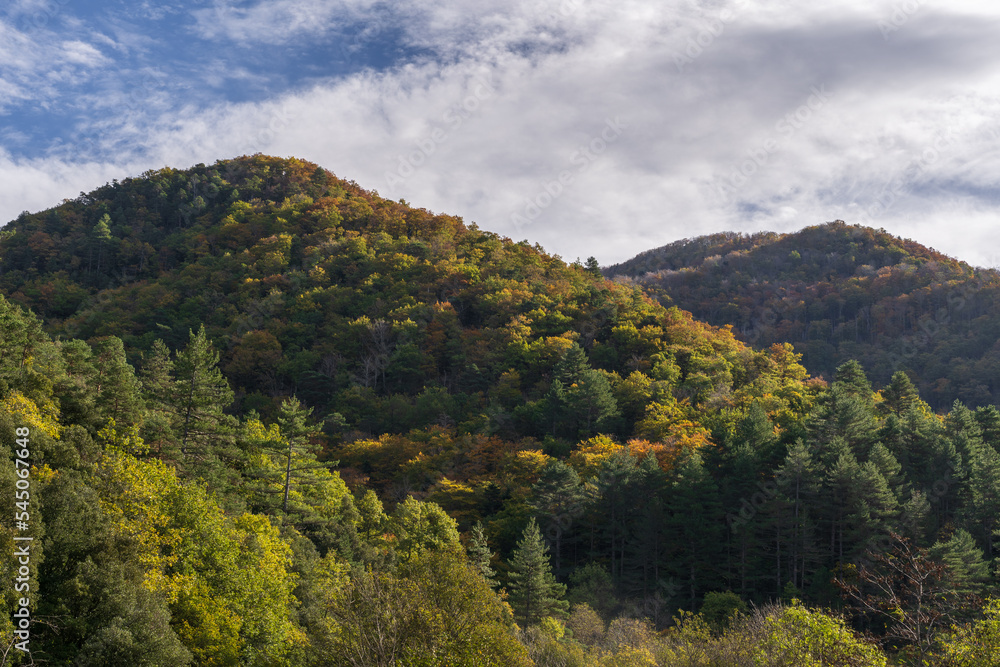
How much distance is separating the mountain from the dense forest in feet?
129

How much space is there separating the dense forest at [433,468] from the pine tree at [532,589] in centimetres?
17

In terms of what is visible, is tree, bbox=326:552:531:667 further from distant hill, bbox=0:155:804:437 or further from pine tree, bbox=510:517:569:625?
distant hill, bbox=0:155:804:437

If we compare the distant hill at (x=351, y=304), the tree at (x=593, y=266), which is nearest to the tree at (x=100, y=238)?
the distant hill at (x=351, y=304)

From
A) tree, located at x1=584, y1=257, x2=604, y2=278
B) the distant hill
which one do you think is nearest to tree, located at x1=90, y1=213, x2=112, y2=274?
the distant hill

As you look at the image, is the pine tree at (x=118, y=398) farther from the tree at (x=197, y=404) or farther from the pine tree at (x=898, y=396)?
the pine tree at (x=898, y=396)

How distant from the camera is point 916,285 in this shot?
431 ft

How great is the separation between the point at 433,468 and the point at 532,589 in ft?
63.0

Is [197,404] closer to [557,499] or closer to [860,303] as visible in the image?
[557,499]

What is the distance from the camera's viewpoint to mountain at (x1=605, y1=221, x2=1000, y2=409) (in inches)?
4090

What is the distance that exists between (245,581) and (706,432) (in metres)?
41.3

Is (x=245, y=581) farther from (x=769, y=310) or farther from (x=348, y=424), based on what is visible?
(x=769, y=310)

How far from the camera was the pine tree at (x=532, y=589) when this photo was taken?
38.8 metres

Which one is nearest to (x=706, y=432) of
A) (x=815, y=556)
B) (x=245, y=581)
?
(x=815, y=556)

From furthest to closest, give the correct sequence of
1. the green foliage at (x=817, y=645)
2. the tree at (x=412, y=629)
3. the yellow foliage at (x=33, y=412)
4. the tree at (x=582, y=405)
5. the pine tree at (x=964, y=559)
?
the tree at (x=582, y=405) < the pine tree at (x=964, y=559) < the yellow foliage at (x=33, y=412) < the tree at (x=412, y=629) < the green foliage at (x=817, y=645)
